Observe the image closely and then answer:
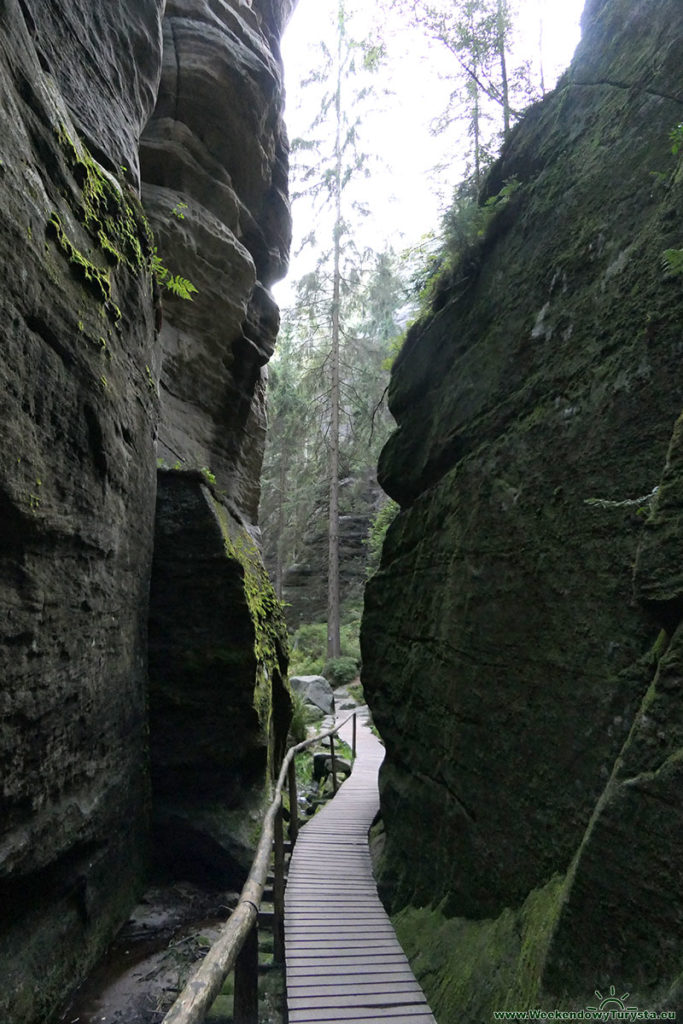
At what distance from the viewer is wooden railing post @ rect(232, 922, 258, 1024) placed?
10.6ft

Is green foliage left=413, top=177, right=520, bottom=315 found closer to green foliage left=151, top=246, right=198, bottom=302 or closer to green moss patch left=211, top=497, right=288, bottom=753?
green foliage left=151, top=246, right=198, bottom=302

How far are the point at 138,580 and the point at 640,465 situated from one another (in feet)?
17.9

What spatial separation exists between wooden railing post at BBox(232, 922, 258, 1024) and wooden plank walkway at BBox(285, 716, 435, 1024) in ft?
5.42

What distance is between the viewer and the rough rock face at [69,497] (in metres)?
3.95

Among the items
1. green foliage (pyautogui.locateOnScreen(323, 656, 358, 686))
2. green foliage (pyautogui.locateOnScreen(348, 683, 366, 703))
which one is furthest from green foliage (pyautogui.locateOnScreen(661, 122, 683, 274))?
green foliage (pyautogui.locateOnScreen(323, 656, 358, 686))

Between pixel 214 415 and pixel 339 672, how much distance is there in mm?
12809

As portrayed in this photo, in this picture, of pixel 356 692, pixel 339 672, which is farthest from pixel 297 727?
pixel 339 672

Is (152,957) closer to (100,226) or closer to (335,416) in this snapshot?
(100,226)

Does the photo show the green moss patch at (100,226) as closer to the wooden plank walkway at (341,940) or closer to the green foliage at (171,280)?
the green foliage at (171,280)

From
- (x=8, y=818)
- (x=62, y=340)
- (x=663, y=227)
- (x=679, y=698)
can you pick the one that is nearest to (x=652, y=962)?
(x=679, y=698)

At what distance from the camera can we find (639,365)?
393 centimetres

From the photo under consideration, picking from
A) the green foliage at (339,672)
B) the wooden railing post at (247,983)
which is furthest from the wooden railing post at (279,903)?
the green foliage at (339,672)

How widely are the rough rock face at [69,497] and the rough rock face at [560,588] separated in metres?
3.18

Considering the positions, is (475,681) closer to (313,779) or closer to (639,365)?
(639,365)
